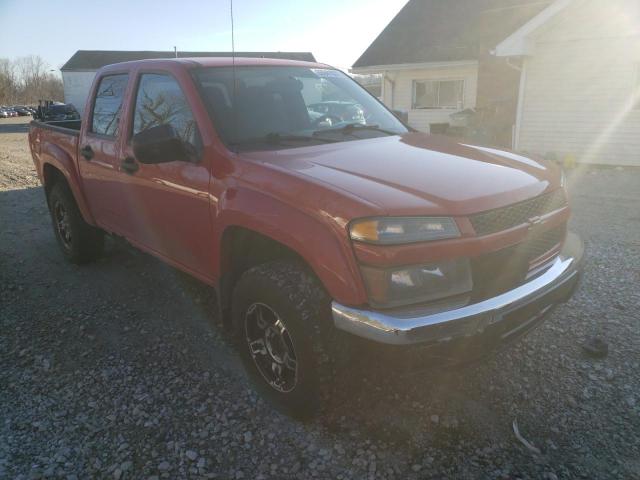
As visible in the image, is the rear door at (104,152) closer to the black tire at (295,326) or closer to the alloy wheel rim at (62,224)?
the alloy wheel rim at (62,224)

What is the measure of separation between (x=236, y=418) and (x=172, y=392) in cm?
50

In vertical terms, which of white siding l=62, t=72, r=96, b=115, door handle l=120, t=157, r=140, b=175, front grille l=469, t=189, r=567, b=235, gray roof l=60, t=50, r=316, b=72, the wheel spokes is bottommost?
the wheel spokes

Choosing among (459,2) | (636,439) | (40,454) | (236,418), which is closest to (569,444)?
(636,439)

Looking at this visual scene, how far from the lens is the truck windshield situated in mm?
2973

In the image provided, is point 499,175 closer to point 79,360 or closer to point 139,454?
point 139,454

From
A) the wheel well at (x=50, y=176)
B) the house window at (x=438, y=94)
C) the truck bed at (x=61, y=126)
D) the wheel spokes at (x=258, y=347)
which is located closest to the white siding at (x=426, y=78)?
the house window at (x=438, y=94)

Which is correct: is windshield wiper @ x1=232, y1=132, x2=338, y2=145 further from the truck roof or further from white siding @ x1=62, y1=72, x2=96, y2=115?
white siding @ x1=62, y1=72, x2=96, y2=115

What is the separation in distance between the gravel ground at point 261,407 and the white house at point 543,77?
30.6ft

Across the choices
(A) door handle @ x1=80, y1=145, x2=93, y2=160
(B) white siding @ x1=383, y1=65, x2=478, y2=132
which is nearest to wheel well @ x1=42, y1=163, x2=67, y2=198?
(A) door handle @ x1=80, y1=145, x2=93, y2=160

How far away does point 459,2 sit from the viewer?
1898cm

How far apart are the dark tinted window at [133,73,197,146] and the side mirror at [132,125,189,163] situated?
0.13 metres

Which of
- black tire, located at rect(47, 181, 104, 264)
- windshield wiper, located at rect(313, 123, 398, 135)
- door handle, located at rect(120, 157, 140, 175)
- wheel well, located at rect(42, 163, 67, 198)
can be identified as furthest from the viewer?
wheel well, located at rect(42, 163, 67, 198)

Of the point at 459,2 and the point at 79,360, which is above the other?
the point at 459,2

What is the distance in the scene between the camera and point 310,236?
2.21 meters
